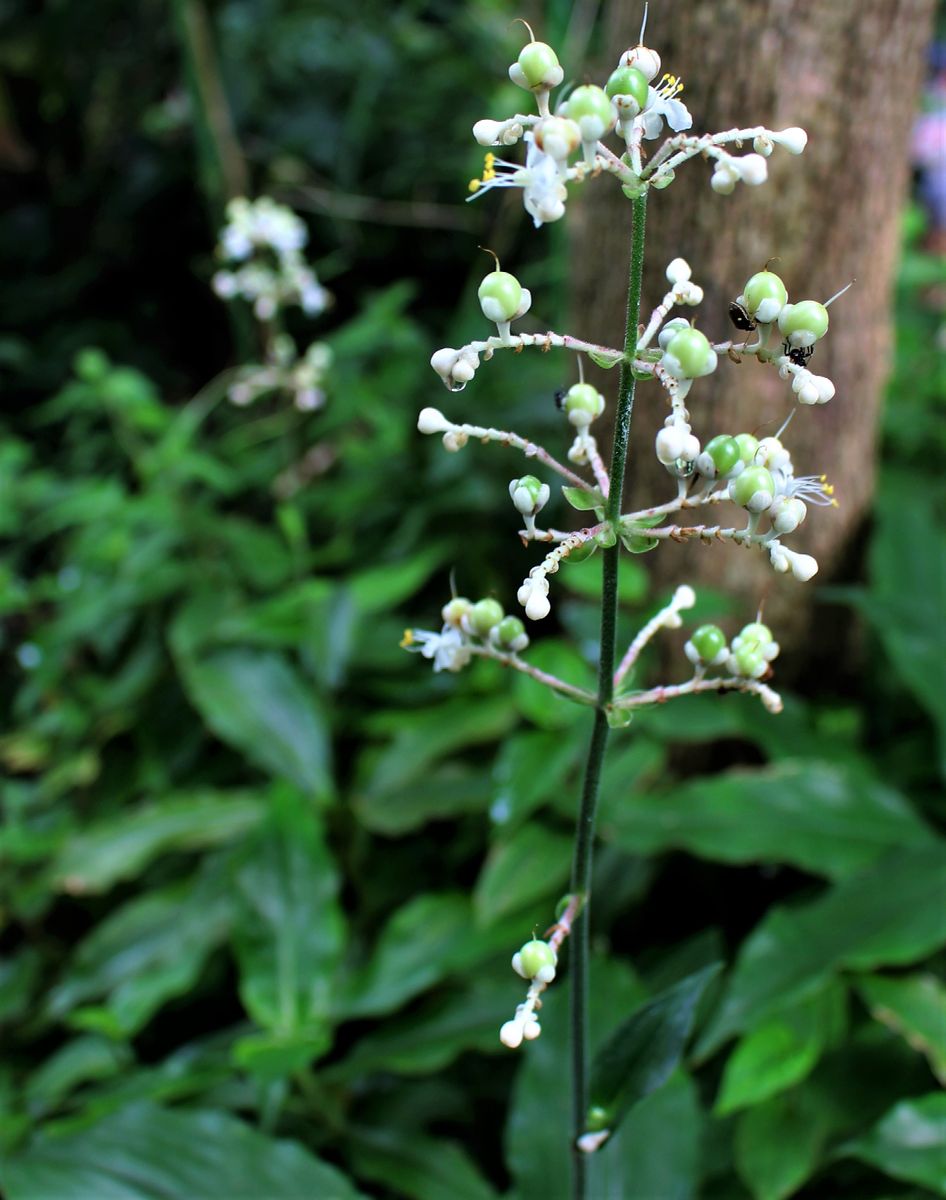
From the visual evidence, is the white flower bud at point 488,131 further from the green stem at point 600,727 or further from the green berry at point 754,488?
the green berry at point 754,488

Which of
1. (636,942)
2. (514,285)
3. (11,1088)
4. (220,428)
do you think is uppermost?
(514,285)

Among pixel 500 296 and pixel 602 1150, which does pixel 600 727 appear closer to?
pixel 500 296

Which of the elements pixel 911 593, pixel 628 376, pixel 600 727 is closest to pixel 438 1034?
pixel 600 727

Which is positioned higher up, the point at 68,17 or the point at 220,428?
the point at 68,17

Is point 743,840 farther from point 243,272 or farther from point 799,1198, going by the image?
point 243,272

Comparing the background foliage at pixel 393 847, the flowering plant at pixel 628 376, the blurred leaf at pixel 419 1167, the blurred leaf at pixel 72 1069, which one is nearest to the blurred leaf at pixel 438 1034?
the background foliage at pixel 393 847

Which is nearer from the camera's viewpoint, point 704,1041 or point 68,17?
point 704,1041

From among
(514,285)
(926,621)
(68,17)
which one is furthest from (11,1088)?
(68,17)

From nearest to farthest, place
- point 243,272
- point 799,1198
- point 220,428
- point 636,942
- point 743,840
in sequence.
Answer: point 799,1198, point 743,840, point 636,942, point 243,272, point 220,428
